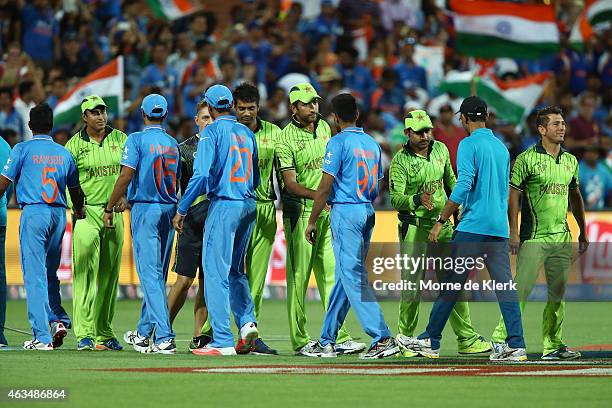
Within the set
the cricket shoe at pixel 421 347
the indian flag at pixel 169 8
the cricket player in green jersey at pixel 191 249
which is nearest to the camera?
the cricket shoe at pixel 421 347

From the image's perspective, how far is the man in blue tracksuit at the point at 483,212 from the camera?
45.8ft

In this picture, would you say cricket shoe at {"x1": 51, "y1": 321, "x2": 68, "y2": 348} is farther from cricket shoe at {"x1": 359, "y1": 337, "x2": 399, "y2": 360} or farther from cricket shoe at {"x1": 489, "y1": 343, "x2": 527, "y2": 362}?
cricket shoe at {"x1": 489, "y1": 343, "x2": 527, "y2": 362}

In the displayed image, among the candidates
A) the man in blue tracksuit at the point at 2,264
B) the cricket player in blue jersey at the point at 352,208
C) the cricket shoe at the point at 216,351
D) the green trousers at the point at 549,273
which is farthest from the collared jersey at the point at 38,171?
the green trousers at the point at 549,273

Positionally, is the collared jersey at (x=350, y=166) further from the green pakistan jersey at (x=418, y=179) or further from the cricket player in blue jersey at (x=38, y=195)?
the cricket player in blue jersey at (x=38, y=195)

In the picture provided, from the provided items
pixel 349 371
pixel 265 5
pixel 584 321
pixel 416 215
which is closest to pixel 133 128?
pixel 265 5

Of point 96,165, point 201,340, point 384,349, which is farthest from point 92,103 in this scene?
point 384,349

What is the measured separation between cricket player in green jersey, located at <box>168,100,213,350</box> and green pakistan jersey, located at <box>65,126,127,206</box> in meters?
0.75

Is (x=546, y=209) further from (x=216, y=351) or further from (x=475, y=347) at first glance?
(x=216, y=351)

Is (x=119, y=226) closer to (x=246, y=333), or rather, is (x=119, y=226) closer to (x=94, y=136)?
(x=94, y=136)

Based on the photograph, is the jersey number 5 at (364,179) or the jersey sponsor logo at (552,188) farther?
the jersey sponsor logo at (552,188)

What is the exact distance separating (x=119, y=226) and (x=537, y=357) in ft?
15.6

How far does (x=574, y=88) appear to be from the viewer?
3034 centimetres

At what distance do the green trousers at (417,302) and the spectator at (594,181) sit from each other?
9.77 m

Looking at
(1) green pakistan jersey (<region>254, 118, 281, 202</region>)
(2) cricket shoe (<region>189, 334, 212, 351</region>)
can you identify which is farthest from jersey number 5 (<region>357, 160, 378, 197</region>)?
(2) cricket shoe (<region>189, 334, 212, 351</region>)
